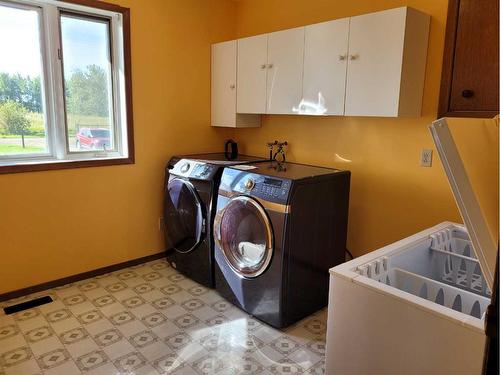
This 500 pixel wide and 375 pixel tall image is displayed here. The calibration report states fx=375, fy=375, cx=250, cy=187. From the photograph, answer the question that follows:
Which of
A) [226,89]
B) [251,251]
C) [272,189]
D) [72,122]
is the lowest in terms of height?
Result: [251,251]

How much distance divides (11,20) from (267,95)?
1747 millimetres

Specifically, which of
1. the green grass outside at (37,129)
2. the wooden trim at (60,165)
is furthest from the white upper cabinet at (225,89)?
the green grass outside at (37,129)

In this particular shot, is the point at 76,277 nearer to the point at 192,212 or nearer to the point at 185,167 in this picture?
the point at 192,212

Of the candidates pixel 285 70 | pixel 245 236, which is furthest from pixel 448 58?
pixel 245 236

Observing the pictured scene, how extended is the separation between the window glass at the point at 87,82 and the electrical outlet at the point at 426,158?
226 centimetres

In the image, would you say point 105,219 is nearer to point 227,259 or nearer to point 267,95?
point 227,259

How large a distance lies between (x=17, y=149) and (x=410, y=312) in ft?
8.36

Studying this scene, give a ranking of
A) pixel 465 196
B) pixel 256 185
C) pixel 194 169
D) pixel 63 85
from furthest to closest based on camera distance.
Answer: pixel 194 169 < pixel 63 85 < pixel 256 185 < pixel 465 196

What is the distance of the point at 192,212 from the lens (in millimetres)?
2773

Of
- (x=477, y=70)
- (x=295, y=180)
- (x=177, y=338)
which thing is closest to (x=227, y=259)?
(x=177, y=338)

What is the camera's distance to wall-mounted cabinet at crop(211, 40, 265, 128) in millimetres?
3107

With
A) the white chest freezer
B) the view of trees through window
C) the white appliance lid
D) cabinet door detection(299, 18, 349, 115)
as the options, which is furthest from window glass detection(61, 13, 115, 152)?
the white appliance lid

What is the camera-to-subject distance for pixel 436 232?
1758 millimetres

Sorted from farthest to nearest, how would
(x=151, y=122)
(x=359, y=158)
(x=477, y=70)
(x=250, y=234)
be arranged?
(x=151, y=122), (x=359, y=158), (x=250, y=234), (x=477, y=70)
